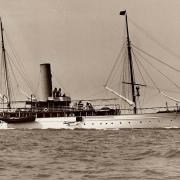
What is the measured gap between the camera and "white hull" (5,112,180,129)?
45.9m

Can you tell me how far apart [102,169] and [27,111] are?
125 ft

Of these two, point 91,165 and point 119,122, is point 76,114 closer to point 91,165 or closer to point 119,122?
point 119,122

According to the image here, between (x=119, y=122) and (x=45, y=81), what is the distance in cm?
1108

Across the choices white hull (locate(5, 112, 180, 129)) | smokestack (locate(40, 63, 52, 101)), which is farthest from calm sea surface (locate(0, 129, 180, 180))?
smokestack (locate(40, 63, 52, 101))

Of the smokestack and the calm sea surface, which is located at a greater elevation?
the smokestack

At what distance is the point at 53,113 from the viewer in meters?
50.4

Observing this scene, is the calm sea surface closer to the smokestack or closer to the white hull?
the white hull

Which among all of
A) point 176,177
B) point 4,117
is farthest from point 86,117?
point 176,177

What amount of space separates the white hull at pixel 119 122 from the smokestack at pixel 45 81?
4755 mm

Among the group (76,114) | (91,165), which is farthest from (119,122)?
(91,165)

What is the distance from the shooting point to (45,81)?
52.7 meters

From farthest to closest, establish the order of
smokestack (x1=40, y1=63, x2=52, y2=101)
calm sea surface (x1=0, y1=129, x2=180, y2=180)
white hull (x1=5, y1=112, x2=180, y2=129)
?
1. smokestack (x1=40, y1=63, x2=52, y2=101)
2. white hull (x1=5, y1=112, x2=180, y2=129)
3. calm sea surface (x1=0, y1=129, x2=180, y2=180)

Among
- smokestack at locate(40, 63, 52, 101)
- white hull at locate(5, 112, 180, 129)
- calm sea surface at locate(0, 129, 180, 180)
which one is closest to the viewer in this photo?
calm sea surface at locate(0, 129, 180, 180)

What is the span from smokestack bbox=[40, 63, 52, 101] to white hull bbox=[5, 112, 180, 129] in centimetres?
476
